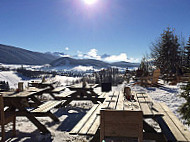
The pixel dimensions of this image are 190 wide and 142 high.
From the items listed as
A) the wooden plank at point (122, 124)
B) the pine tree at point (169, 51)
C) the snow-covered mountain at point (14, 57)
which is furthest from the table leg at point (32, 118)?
the snow-covered mountain at point (14, 57)

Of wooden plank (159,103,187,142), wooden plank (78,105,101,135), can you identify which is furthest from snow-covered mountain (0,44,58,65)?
wooden plank (159,103,187,142)

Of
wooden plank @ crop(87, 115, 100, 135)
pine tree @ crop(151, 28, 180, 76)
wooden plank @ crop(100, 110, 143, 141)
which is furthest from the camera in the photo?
pine tree @ crop(151, 28, 180, 76)

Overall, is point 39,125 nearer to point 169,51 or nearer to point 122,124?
point 122,124

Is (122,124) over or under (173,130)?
over

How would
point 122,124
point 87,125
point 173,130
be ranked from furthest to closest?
1. point 87,125
2. point 173,130
3. point 122,124

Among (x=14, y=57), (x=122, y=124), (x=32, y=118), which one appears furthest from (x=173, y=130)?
(x=14, y=57)

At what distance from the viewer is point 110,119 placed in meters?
1.58

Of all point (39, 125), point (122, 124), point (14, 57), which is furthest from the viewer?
point (14, 57)

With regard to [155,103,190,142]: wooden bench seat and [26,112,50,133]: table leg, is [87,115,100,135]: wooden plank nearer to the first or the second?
[155,103,190,142]: wooden bench seat

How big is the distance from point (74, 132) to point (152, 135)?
109 cm

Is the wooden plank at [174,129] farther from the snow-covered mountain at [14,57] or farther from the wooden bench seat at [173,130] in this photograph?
the snow-covered mountain at [14,57]

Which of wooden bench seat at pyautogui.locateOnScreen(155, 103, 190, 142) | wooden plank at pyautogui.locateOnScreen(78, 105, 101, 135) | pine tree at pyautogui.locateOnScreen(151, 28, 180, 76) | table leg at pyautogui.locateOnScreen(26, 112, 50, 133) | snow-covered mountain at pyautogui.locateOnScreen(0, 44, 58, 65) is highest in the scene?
snow-covered mountain at pyautogui.locateOnScreen(0, 44, 58, 65)

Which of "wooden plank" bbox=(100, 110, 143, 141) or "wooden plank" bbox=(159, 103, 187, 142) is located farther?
"wooden plank" bbox=(159, 103, 187, 142)

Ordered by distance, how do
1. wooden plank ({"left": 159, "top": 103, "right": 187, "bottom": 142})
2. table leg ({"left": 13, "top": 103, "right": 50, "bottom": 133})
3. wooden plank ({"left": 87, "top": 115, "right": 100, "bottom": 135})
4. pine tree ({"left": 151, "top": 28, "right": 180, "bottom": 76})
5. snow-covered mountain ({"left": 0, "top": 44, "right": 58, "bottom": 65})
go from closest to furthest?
wooden plank ({"left": 159, "top": 103, "right": 187, "bottom": 142}) → wooden plank ({"left": 87, "top": 115, "right": 100, "bottom": 135}) → table leg ({"left": 13, "top": 103, "right": 50, "bottom": 133}) → pine tree ({"left": 151, "top": 28, "right": 180, "bottom": 76}) → snow-covered mountain ({"left": 0, "top": 44, "right": 58, "bottom": 65})
